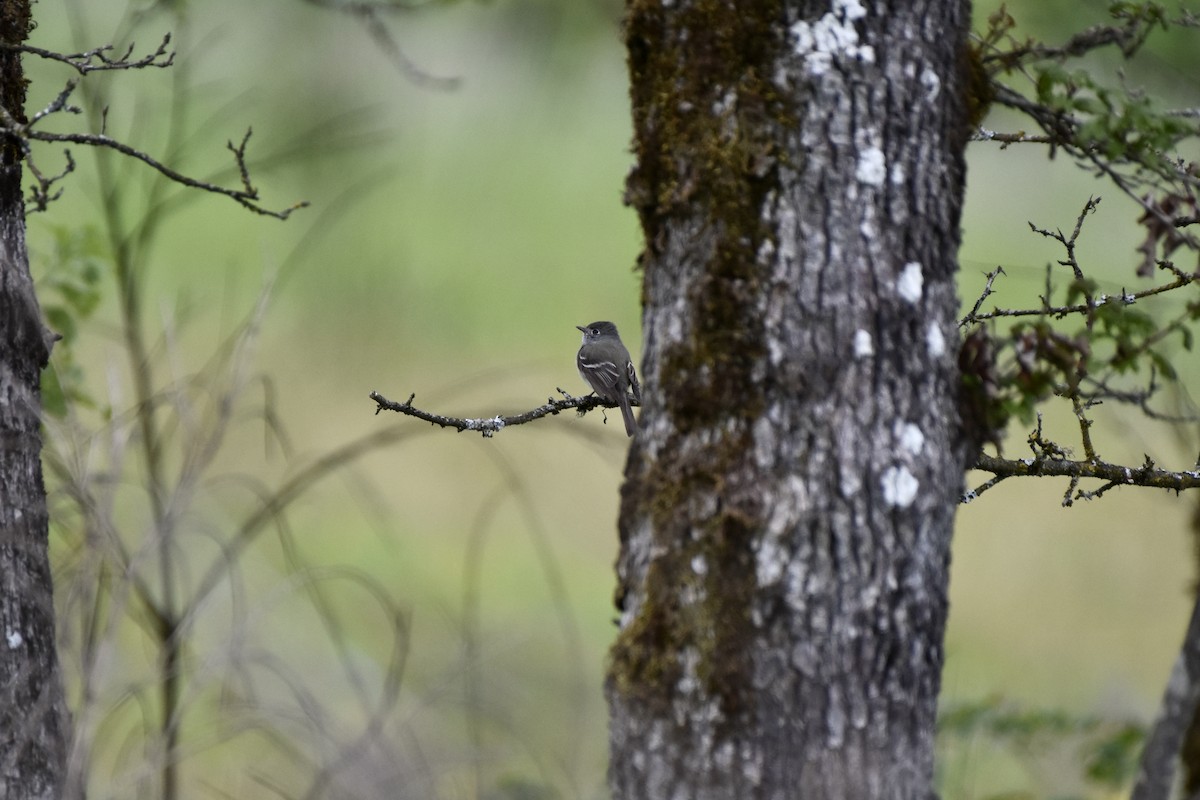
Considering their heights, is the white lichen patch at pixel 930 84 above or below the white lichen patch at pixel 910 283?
above

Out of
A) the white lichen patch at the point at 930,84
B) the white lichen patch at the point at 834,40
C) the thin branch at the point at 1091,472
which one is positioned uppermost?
the white lichen patch at the point at 834,40

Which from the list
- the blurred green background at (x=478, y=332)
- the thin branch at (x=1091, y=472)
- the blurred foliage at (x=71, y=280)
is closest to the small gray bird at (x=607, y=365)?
the blurred green background at (x=478, y=332)

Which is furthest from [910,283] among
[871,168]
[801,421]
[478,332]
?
[478,332]

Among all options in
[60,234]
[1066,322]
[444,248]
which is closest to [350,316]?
[444,248]

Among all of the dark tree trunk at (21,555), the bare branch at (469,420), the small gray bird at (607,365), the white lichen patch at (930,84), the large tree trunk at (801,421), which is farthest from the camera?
the small gray bird at (607,365)

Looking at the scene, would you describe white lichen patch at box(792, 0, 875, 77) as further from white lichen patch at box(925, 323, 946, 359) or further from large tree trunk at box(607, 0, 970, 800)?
white lichen patch at box(925, 323, 946, 359)

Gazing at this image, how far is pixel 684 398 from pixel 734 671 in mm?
490

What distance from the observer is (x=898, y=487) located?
1.96 metres

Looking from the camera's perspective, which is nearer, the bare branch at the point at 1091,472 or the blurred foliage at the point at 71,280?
the bare branch at the point at 1091,472

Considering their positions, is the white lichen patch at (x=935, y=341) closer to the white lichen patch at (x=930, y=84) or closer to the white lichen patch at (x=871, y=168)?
the white lichen patch at (x=871, y=168)

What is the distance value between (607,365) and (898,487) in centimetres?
334

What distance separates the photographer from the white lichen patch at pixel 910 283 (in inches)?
78.3

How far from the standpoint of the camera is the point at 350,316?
38.8 ft

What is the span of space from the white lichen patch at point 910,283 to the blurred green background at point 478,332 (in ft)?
14.3
